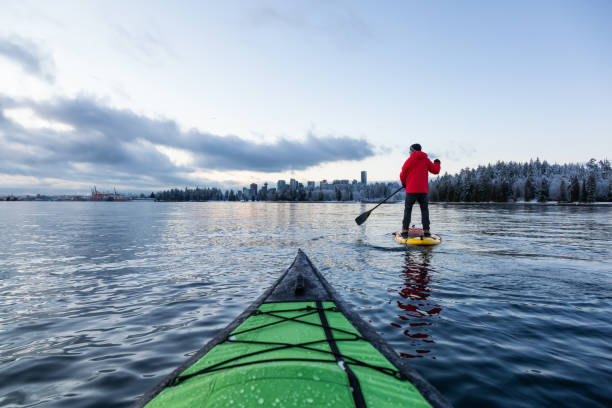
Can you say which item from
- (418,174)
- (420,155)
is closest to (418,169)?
(418,174)

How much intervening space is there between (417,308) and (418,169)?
28.5ft

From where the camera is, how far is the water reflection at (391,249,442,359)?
4820 mm

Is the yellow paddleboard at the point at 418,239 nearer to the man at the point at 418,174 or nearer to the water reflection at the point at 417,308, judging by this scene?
the man at the point at 418,174

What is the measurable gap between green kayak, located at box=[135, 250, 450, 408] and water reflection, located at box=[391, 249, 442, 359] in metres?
1.26

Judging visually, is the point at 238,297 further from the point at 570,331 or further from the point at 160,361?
the point at 570,331

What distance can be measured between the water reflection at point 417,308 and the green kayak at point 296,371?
1259 mm

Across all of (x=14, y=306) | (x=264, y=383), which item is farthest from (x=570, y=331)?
(x=14, y=306)

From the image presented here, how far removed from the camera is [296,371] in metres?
2.56

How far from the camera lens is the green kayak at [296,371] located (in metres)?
2.29

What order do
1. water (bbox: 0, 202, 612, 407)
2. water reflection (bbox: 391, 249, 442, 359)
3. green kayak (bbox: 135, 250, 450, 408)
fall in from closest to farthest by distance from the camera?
green kayak (bbox: 135, 250, 450, 408), water (bbox: 0, 202, 612, 407), water reflection (bbox: 391, 249, 442, 359)

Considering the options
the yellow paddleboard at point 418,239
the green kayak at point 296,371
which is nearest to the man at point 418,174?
the yellow paddleboard at point 418,239

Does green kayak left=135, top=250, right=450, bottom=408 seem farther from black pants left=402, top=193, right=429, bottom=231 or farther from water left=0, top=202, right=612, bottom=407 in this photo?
black pants left=402, top=193, right=429, bottom=231

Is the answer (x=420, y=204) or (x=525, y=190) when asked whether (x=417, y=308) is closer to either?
(x=420, y=204)

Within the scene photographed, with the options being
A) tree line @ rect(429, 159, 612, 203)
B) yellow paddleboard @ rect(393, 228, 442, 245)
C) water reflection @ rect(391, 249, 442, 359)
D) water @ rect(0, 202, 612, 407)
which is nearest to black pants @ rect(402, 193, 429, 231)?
yellow paddleboard @ rect(393, 228, 442, 245)
